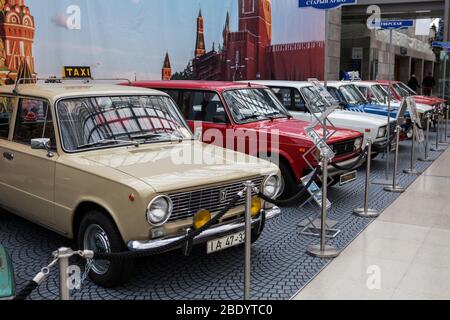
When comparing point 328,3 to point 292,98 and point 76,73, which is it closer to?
point 292,98

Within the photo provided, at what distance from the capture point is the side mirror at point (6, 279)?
2.71m

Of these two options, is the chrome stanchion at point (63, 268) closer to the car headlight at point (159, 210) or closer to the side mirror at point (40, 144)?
the car headlight at point (159, 210)

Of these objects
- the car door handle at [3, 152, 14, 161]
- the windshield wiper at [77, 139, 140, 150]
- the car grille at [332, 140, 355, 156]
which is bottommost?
the car grille at [332, 140, 355, 156]

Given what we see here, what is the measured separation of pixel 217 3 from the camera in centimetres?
1350

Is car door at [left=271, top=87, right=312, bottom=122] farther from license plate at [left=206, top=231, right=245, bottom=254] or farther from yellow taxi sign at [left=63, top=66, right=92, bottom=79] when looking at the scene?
license plate at [left=206, top=231, right=245, bottom=254]

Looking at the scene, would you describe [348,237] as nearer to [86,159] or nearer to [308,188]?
[308,188]

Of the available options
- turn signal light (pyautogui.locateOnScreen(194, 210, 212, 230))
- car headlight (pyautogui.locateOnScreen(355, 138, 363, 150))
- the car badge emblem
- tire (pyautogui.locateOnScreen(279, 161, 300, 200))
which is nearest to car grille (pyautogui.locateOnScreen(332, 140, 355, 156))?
car headlight (pyautogui.locateOnScreen(355, 138, 363, 150))

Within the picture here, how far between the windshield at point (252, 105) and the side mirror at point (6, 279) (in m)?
4.26

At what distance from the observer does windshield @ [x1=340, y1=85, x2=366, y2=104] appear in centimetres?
1152

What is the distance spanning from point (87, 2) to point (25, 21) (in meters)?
1.52

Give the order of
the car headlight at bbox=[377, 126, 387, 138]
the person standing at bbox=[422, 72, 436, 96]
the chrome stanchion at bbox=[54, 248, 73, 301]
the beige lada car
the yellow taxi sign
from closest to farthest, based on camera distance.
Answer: the chrome stanchion at bbox=[54, 248, 73, 301] < the beige lada car < the yellow taxi sign < the car headlight at bbox=[377, 126, 387, 138] < the person standing at bbox=[422, 72, 436, 96]

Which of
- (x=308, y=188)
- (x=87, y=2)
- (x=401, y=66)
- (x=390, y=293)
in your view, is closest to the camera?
(x=390, y=293)
